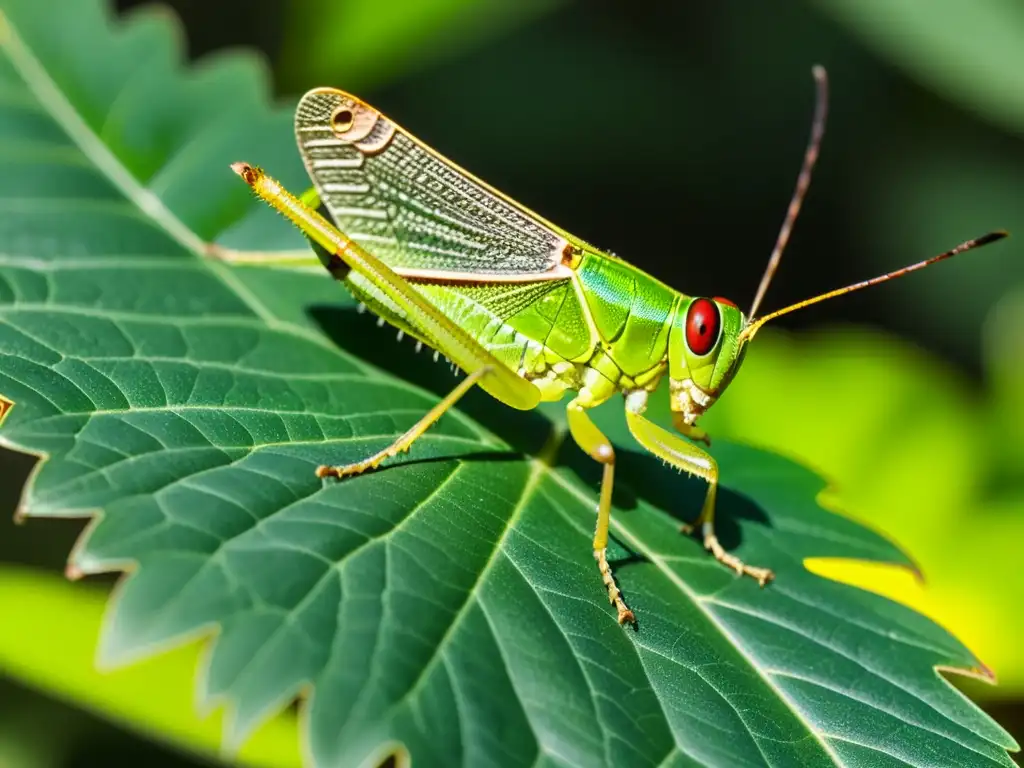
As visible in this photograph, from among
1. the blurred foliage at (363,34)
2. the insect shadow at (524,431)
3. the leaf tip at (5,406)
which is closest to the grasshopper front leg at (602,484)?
the insect shadow at (524,431)

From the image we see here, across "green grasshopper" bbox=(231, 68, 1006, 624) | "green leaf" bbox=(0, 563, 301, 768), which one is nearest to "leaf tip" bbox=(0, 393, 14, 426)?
"green grasshopper" bbox=(231, 68, 1006, 624)

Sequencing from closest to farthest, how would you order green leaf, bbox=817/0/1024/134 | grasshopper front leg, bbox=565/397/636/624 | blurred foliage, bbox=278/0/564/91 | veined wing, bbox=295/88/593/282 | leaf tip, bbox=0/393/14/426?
leaf tip, bbox=0/393/14/426 < grasshopper front leg, bbox=565/397/636/624 < veined wing, bbox=295/88/593/282 < blurred foliage, bbox=278/0/564/91 < green leaf, bbox=817/0/1024/134

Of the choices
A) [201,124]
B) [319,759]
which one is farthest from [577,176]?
[319,759]

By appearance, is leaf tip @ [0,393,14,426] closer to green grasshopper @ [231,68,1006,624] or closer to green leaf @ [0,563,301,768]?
green grasshopper @ [231,68,1006,624]

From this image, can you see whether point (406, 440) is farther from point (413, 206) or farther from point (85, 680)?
point (85, 680)

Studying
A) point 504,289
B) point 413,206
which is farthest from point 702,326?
point 413,206

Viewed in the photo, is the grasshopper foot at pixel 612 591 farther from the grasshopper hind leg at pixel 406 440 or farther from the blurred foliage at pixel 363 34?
the blurred foliage at pixel 363 34
